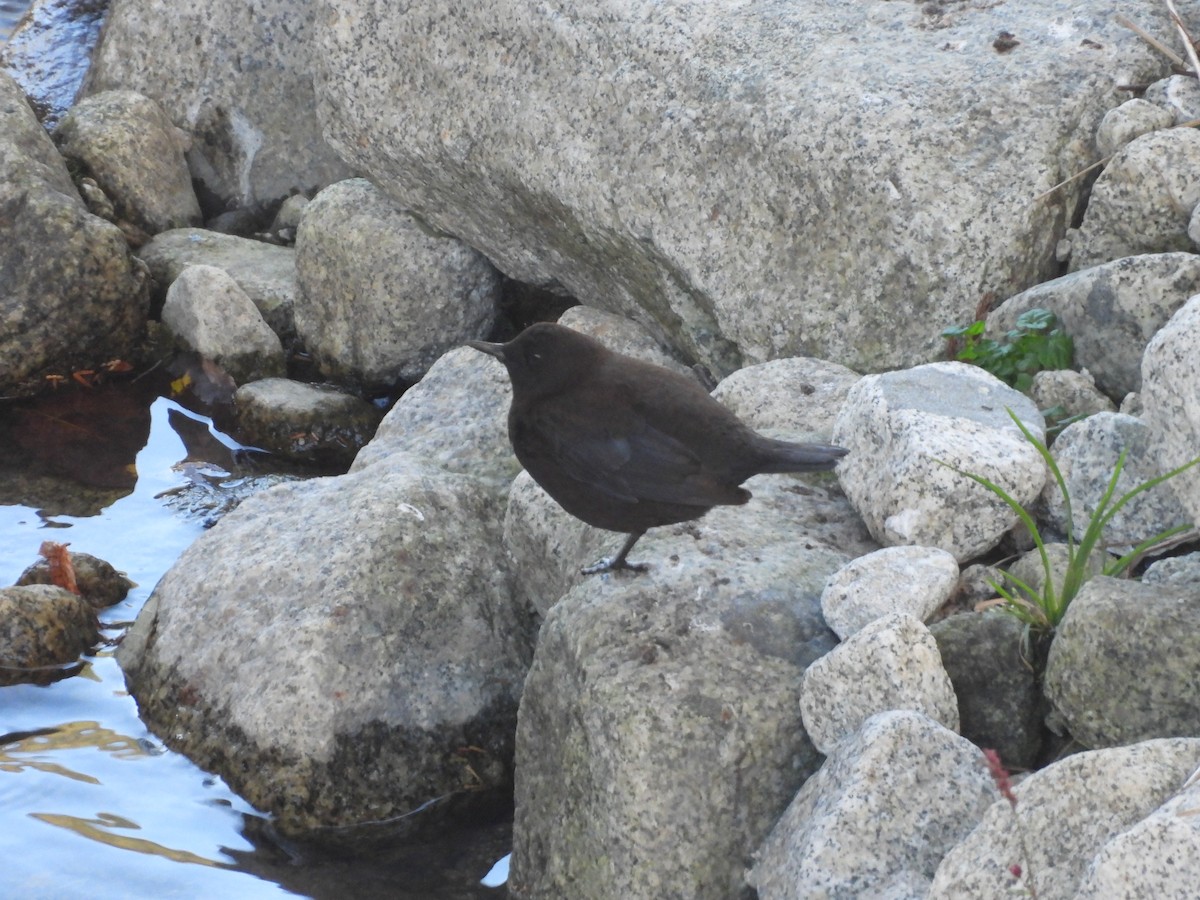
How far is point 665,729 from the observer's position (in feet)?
10.4

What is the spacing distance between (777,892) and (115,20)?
7.66 m

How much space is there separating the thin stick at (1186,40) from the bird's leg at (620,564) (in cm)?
269

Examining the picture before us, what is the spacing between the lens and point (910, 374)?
→ 155 inches

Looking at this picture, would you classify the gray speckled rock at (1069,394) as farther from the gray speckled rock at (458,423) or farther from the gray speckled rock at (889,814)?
the gray speckled rock at (458,423)

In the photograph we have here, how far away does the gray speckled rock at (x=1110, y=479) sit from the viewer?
355 cm

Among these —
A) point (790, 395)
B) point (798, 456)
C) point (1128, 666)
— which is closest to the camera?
point (1128, 666)

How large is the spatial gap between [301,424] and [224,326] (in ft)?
2.76

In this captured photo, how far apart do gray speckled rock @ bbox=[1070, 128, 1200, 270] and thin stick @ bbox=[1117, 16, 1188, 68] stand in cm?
47

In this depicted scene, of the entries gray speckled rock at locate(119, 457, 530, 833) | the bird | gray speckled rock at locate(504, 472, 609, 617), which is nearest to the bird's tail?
the bird

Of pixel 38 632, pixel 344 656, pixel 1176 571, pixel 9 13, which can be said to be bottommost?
pixel 38 632

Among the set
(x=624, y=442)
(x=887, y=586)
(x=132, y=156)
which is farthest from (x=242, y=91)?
(x=887, y=586)

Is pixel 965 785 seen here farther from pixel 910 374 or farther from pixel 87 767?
pixel 87 767

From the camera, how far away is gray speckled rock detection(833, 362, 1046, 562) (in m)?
3.58

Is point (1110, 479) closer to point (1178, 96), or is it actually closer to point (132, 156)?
point (1178, 96)
